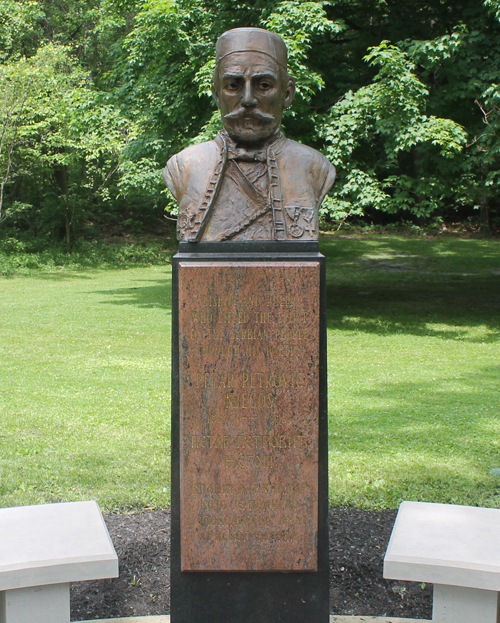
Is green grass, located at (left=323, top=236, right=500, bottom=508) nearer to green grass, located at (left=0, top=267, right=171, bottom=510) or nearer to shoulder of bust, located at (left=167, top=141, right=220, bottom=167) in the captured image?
green grass, located at (left=0, top=267, right=171, bottom=510)

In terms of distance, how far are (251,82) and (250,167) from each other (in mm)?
415

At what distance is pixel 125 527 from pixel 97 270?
20.0 metres

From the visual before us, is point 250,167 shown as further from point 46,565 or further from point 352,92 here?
point 352,92

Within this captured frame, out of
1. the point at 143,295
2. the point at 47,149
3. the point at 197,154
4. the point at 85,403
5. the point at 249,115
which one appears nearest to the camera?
the point at 249,115

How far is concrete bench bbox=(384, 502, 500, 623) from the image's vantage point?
3.36 metres

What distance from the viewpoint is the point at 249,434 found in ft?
11.7

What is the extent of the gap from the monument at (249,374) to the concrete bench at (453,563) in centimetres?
42

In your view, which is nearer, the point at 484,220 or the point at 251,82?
the point at 251,82

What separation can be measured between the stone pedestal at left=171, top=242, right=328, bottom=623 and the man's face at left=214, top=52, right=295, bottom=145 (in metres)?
0.62

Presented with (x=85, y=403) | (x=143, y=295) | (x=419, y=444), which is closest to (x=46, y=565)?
(x=419, y=444)

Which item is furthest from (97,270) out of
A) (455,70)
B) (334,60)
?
(455,70)

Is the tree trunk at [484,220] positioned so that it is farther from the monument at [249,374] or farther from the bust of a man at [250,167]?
the monument at [249,374]

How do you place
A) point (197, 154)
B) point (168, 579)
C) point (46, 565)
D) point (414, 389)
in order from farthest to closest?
point (414, 389) < point (168, 579) < point (197, 154) < point (46, 565)

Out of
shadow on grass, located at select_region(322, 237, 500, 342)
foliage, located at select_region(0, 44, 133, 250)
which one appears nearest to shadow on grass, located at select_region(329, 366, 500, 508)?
shadow on grass, located at select_region(322, 237, 500, 342)
